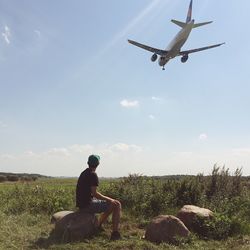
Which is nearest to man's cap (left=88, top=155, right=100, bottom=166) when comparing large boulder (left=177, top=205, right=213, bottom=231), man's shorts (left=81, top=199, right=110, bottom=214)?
man's shorts (left=81, top=199, right=110, bottom=214)

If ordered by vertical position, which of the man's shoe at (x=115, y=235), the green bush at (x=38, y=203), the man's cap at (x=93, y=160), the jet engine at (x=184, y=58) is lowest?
the man's shoe at (x=115, y=235)

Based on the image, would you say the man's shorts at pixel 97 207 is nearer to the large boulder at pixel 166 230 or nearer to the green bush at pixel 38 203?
the large boulder at pixel 166 230

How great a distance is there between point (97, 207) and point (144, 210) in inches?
120

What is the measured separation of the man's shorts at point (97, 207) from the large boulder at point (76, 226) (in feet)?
0.29

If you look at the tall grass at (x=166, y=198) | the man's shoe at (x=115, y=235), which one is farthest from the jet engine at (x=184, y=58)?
the man's shoe at (x=115, y=235)

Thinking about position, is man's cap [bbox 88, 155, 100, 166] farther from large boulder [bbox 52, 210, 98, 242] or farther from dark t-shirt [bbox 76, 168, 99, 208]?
Answer: large boulder [bbox 52, 210, 98, 242]

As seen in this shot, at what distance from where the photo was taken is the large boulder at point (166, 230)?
936 centimetres

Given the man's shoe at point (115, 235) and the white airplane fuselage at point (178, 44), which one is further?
the white airplane fuselage at point (178, 44)

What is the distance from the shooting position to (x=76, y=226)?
31.1 ft

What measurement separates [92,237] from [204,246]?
236cm

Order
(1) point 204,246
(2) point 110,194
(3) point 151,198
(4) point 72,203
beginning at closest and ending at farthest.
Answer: (1) point 204,246
(3) point 151,198
(4) point 72,203
(2) point 110,194

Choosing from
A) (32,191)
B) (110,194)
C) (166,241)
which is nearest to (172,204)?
(110,194)

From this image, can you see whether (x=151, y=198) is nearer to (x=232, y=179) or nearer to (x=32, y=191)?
(x=232, y=179)

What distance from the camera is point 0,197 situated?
1555 centimetres
